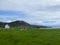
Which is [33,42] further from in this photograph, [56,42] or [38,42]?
[56,42]

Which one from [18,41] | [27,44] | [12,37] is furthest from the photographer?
[12,37]

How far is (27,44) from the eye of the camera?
32.5 meters

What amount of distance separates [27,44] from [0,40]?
18.3 feet

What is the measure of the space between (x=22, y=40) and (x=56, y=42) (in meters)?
5.62

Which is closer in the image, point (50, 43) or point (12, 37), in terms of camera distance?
point (50, 43)

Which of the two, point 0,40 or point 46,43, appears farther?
point 0,40

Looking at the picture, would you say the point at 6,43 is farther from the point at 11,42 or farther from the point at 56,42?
the point at 56,42

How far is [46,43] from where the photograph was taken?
33.0 meters

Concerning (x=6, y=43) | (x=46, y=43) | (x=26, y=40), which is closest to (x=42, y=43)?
(x=46, y=43)

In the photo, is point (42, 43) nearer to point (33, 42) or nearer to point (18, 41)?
point (33, 42)

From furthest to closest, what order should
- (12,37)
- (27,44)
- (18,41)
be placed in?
1. (12,37)
2. (18,41)
3. (27,44)

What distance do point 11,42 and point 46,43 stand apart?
18.1ft

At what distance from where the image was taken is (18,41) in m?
34.6

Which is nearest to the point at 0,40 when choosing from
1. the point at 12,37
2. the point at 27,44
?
the point at 12,37
